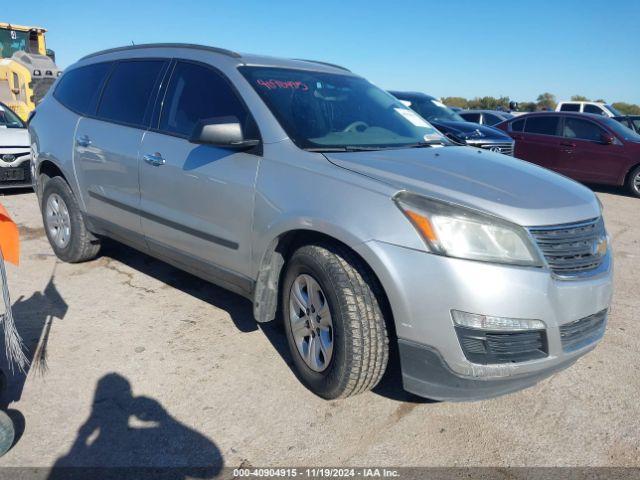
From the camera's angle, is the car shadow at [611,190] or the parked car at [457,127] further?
the car shadow at [611,190]

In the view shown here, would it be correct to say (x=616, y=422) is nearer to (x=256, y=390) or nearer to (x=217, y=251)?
(x=256, y=390)

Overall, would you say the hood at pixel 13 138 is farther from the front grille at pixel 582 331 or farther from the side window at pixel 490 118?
the side window at pixel 490 118

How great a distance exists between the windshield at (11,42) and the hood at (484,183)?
16.1 metres

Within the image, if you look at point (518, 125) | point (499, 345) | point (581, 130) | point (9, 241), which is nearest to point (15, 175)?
point (9, 241)

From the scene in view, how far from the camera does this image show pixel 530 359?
96.5 inches

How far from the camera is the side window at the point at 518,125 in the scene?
38.0 ft

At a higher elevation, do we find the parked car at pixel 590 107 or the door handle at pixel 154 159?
the parked car at pixel 590 107

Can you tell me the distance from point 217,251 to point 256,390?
2.93ft

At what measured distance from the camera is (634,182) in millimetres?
10164

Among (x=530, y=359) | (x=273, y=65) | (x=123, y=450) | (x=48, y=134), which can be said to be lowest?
(x=123, y=450)

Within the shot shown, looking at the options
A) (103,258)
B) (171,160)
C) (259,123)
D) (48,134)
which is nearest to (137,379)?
(171,160)

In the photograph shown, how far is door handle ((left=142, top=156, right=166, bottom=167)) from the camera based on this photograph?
3.65 m

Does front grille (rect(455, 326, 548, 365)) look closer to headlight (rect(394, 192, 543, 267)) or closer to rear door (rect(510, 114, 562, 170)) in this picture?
headlight (rect(394, 192, 543, 267))

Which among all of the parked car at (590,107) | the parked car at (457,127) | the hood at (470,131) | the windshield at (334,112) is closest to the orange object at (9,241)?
the windshield at (334,112)
